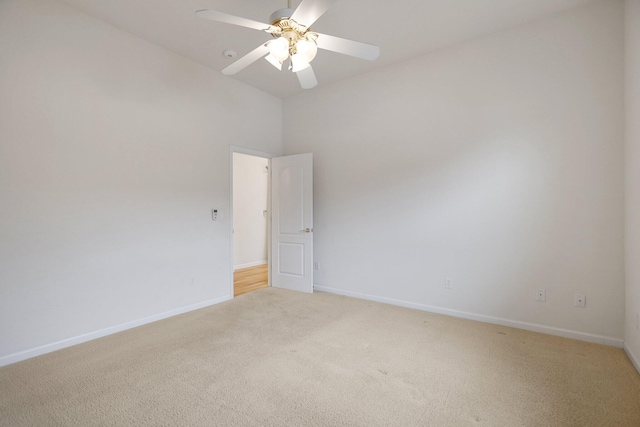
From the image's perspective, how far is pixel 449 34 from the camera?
3133mm

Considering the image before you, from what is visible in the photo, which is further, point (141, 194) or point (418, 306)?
point (418, 306)

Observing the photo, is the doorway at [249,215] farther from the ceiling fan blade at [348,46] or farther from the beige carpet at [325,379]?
the ceiling fan blade at [348,46]

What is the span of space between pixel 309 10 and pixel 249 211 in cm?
529

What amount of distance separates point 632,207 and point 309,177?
3398 millimetres

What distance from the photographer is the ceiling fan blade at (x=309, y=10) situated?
1599mm

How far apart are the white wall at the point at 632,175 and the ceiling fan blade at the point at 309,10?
8.19ft

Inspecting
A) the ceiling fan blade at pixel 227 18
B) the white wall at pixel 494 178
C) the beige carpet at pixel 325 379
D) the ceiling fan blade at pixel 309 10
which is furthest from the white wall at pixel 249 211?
the ceiling fan blade at pixel 309 10

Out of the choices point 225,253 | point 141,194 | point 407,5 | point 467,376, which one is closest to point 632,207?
point 467,376

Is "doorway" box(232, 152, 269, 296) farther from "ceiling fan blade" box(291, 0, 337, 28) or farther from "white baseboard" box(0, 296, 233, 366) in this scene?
"ceiling fan blade" box(291, 0, 337, 28)

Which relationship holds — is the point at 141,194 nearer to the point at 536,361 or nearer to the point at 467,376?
the point at 467,376

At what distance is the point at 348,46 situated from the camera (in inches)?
81.3

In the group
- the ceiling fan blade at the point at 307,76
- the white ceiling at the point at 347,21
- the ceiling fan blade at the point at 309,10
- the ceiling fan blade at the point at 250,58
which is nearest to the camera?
the ceiling fan blade at the point at 309,10

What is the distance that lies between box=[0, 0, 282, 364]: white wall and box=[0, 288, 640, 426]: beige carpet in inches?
15.8

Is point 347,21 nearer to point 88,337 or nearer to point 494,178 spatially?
point 494,178
